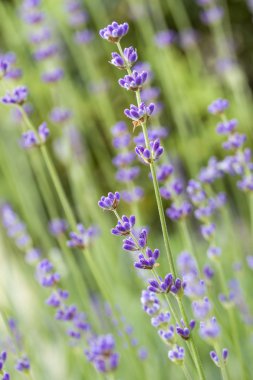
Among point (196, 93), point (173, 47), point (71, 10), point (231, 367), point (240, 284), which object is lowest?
point (231, 367)

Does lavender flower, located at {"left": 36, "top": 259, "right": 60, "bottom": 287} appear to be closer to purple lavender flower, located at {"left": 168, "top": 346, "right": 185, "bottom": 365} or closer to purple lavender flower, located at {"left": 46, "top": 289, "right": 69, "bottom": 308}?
purple lavender flower, located at {"left": 46, "top": 289, "right": 69, "bottom": 308}

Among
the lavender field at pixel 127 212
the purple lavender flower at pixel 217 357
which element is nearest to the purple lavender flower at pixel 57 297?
the lavender field at pixel 127 212

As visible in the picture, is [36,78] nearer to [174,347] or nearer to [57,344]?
[57,344]

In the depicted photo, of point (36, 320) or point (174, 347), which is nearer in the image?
point (174, 347)

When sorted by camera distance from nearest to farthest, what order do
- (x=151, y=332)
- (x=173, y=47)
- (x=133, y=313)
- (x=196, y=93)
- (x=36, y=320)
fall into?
(x=151, y=332) → (x=133, y=313) → (x=36, y=320) → (x=196, y=93) → (x=173, y=47)

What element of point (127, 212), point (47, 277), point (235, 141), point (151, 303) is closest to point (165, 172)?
point (235, 141)

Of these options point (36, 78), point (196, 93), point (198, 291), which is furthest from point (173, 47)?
point (198, 291)

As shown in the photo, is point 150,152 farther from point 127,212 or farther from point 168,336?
point 127,212
